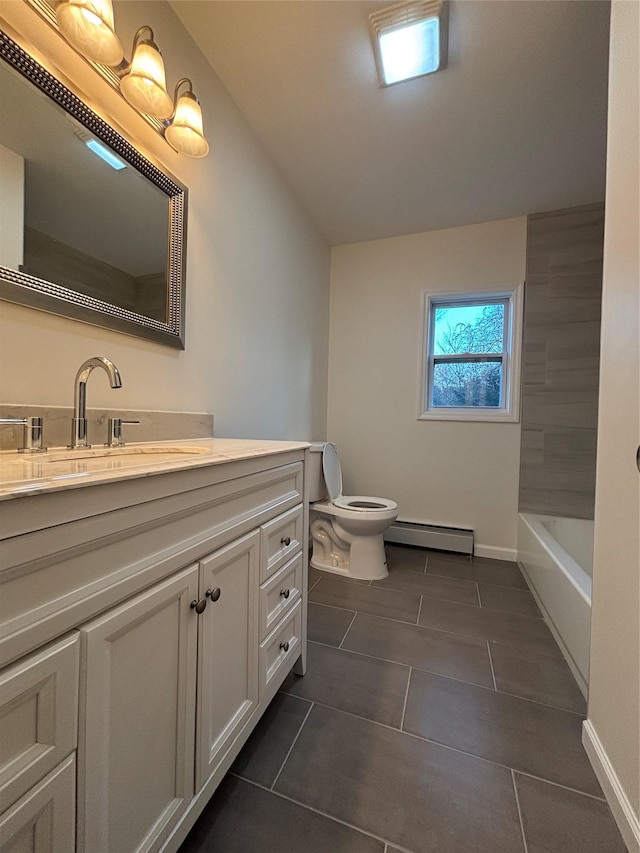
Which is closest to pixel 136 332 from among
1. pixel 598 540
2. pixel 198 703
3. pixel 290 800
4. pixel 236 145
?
pixel 198 703

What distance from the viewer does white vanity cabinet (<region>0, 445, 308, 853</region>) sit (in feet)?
1.46

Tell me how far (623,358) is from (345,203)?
6.74 feet

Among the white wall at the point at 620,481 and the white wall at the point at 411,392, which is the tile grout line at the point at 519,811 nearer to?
the white wall at the point at 620,481

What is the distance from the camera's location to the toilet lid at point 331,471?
7.72 ft

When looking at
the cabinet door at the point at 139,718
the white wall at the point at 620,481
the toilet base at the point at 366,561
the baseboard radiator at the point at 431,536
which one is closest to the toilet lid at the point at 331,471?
the toilet base at the point at 366,561

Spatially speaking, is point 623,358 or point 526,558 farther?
point 526,558

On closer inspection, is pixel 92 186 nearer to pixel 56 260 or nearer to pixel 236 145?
pixel 56 260

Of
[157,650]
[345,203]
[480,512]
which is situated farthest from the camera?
[480,512]

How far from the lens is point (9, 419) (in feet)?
2.71

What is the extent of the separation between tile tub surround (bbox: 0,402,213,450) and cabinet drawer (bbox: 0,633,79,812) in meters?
0.57

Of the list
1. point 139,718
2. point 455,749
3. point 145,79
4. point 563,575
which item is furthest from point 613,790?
point 145,79

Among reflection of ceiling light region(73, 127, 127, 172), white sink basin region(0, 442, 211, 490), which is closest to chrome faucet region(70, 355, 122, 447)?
white sink basin region(0, 442, 211, 490)

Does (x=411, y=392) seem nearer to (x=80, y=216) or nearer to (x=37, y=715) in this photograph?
(x=80, y=216)

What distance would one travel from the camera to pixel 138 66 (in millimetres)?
1020
